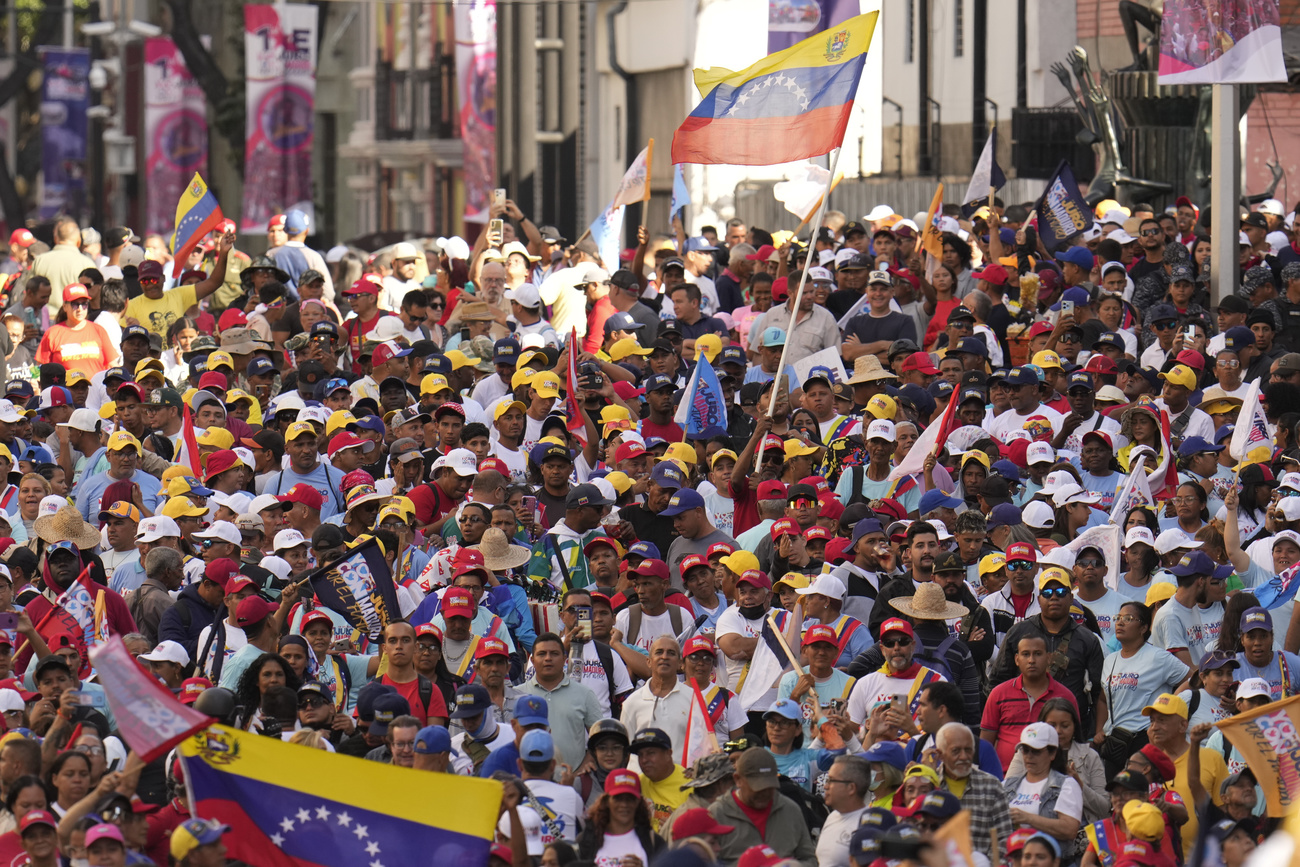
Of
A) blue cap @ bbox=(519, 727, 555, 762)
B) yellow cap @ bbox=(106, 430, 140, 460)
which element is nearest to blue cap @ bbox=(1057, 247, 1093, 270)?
yellow cap @ bbox=(106, 430, 140, 460)

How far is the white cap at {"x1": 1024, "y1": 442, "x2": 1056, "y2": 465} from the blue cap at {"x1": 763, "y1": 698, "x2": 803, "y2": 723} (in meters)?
4.03

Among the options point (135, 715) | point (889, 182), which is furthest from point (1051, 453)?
point (889, 182)

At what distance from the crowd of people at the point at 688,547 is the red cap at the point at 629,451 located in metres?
Answer: 0.02

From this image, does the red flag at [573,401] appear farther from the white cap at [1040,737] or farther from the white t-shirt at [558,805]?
the white cap at [1040,737]

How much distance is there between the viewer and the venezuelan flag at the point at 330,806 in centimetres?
889

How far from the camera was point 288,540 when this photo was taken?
12656 mm

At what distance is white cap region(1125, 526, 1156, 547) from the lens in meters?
12.7

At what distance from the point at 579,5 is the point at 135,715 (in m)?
32.4

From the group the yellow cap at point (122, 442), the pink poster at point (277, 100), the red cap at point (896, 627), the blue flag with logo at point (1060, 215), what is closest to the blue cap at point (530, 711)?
the red cap at point (896, 627)

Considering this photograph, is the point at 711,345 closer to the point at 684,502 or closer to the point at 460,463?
the point at 460,463

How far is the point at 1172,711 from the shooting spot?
10.8 meters

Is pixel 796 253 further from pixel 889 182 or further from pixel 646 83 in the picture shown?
pixel 646 83

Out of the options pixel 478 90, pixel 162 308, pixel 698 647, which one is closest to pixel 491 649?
pixel 698 647

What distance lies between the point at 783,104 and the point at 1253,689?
23.4ft
